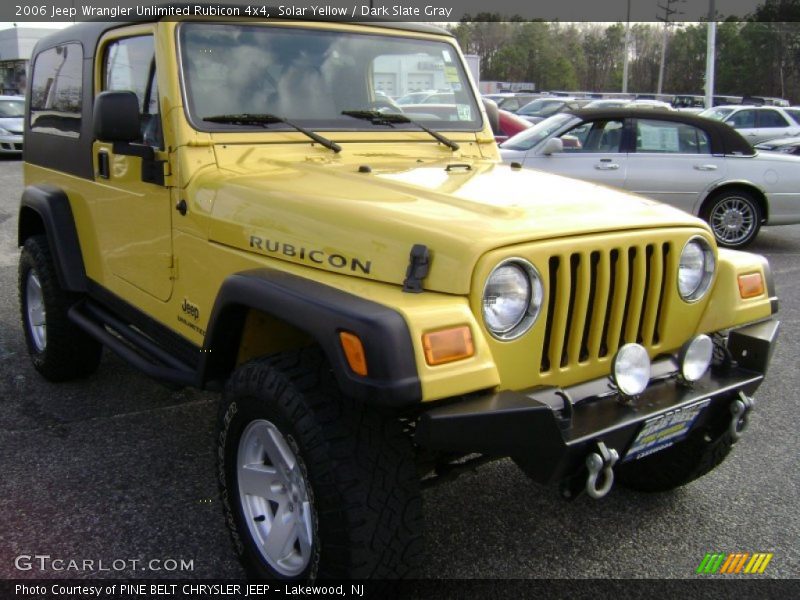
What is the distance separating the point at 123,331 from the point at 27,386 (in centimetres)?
122

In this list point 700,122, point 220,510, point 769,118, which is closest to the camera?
point 220,510

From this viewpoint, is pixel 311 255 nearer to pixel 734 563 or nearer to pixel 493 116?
pixel 734 563

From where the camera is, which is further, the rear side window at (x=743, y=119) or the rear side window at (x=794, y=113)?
the rear side window at (x=794, y=113)

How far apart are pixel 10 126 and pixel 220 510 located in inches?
698

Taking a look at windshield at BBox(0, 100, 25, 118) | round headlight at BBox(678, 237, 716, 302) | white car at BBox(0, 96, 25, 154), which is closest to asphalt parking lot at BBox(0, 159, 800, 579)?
round headlight at BBox(678, 237, 716, 302)

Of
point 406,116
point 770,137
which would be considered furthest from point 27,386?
point 770,137

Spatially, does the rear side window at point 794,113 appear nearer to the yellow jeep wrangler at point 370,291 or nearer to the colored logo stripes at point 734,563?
A: the yellow jeep wrangler at point 370,291

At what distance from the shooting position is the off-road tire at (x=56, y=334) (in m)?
4.40

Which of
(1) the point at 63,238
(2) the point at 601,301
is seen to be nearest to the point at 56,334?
(1) the point at 63,238

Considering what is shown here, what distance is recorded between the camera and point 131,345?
374 cm

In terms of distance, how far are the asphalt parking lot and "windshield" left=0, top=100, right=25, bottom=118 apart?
16581 mm

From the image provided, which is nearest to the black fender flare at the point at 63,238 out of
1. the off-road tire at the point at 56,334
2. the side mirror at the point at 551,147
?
the off-road tire at the point at 56,334

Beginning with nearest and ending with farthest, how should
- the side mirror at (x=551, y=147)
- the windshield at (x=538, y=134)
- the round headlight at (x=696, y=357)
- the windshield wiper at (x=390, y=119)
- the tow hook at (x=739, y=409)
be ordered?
→ the round headlight at (x=696, y=357) → the tow hook at (x=739, y=409) → the windshield wiper at (x=390, y=119) → the side mirror at (x=551, y=147) → the windshield at (x=538, y=134)

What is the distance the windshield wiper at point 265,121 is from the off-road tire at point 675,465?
5.91 ft
